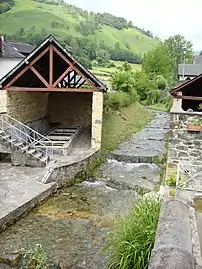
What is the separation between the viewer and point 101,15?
144 m

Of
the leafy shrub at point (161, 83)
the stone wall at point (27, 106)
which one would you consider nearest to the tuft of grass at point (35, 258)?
the stone wall at point (27, 106)

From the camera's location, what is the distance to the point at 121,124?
23422 millimetres

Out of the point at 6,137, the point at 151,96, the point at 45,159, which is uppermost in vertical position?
the point at 151,96

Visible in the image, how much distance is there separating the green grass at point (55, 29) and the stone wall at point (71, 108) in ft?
221

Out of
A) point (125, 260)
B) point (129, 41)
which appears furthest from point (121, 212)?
point (129, 41)

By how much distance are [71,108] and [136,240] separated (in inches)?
638

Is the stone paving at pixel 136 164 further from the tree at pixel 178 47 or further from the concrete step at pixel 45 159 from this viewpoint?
the tree at pixel 178 47

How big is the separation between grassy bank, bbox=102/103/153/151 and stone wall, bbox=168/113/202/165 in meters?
7.56

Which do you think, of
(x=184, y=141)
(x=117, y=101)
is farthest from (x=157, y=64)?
(x=184, y=141)

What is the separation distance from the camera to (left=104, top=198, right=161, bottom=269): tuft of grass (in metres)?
5.67

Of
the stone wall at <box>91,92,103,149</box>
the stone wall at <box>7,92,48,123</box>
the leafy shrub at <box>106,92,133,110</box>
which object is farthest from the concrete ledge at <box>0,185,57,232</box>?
the leafy shrub at <box>106,92,133,110</box>

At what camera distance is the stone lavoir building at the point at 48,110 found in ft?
44.7

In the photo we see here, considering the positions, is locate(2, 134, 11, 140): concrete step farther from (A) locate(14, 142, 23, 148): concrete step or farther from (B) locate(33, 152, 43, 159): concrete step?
(B) locate(33, 152, 43, 159): concrete step

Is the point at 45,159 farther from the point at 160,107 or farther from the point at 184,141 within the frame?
the point at 160,107
